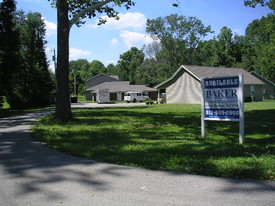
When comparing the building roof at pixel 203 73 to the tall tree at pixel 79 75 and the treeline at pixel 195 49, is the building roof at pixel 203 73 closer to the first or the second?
the treeline at pixel 195 49

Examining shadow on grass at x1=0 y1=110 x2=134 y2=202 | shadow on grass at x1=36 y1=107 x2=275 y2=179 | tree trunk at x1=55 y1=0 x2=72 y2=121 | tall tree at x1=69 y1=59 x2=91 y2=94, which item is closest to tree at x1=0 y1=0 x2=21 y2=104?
tree trunk at x1=55 y1=0 x2=72 y2=121

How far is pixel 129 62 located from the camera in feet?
346

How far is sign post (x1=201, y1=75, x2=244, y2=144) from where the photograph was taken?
8.08 m

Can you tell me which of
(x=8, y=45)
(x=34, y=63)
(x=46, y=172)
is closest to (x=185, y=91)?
(x=8, y=45)

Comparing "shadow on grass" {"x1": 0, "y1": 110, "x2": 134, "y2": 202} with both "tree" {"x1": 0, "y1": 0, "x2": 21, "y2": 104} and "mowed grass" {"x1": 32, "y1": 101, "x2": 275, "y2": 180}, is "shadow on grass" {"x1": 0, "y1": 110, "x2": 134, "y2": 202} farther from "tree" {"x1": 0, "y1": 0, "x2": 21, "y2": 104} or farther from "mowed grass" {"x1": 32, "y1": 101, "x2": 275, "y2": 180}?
"tree" {"x1": 0, "y1": 0, "x2": 21, "y2": 104}

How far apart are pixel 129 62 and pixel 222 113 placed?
98244 mm

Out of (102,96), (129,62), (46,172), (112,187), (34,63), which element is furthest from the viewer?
(129,62)

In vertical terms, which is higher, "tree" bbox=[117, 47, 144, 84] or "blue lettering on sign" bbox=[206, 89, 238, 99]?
"tree" bbox=[117, 47, 144, 84]

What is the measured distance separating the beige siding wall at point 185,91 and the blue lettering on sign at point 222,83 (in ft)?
85.1

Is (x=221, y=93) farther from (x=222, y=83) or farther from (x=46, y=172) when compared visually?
(x=46, y=172)

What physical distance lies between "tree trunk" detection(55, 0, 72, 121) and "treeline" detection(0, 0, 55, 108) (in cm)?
1532

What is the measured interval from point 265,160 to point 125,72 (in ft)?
319

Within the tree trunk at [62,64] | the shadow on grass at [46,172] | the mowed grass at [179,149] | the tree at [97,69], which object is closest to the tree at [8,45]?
the tree trunk at [62,64]

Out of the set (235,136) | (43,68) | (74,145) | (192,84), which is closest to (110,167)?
(74,145)
